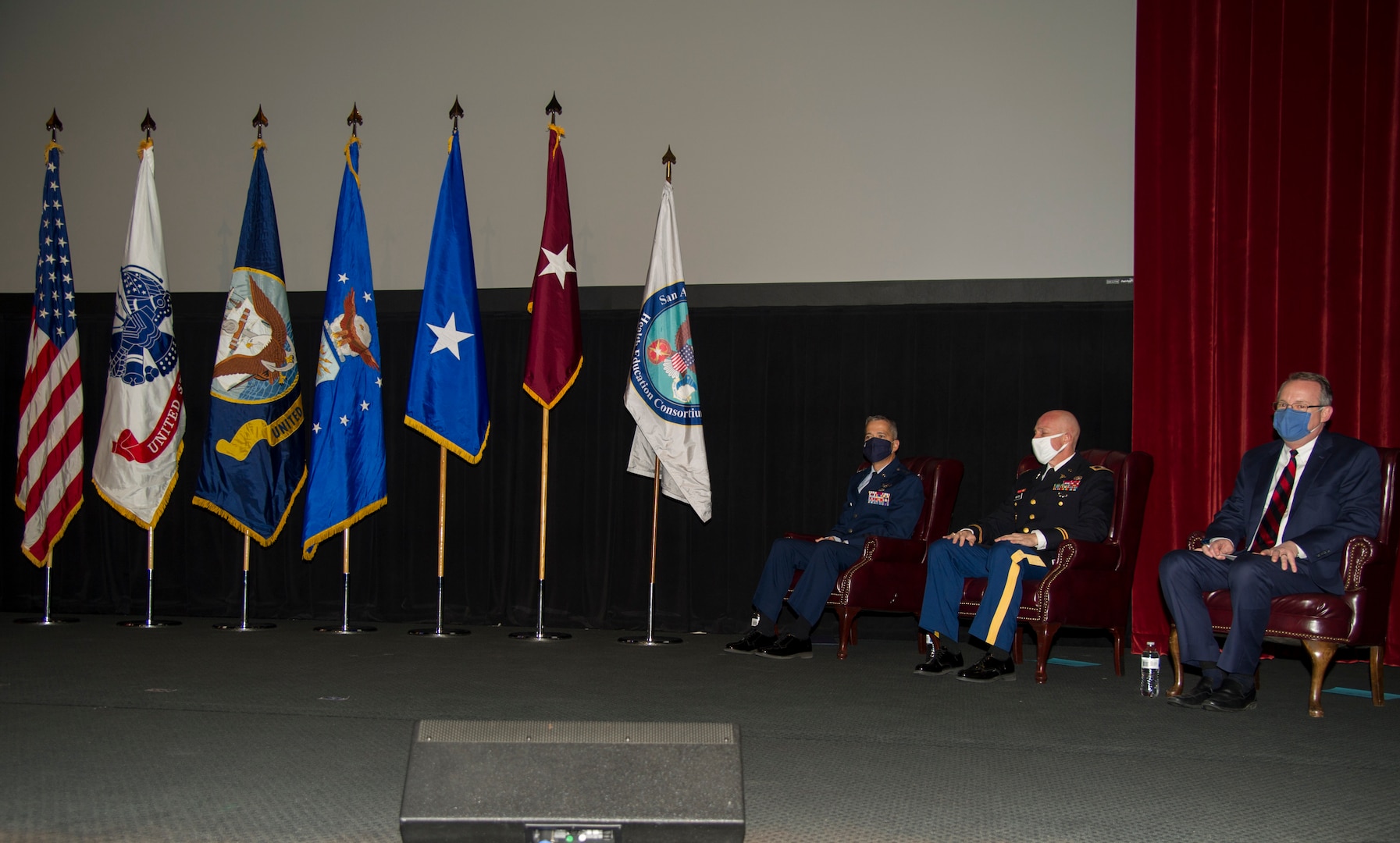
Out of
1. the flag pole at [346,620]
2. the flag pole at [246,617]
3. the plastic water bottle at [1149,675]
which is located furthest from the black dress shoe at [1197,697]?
the flag pole at [246,617]

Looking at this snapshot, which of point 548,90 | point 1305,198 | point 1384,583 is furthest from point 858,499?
point 548,90

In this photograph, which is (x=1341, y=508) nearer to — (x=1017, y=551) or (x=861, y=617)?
(x=1017, y=551)

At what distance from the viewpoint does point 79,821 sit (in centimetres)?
215

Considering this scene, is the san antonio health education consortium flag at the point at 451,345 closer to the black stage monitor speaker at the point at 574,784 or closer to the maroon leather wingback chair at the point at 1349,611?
the maroon leather wingback chair at the point at 1349,611

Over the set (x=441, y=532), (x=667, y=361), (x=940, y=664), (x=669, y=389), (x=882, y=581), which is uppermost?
(x=667, y=361)

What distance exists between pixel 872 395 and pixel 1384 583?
250cm

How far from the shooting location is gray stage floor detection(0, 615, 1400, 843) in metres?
2.22

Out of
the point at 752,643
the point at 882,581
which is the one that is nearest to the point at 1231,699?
the point at 882,581

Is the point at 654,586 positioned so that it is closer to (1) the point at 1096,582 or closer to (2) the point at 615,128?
(1) the point at 1096,582

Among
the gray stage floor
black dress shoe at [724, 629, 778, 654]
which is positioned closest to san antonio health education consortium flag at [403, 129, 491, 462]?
the gray stage floor

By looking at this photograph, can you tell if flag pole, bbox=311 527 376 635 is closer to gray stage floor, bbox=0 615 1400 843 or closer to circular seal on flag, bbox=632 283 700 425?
gray stage floor, bbox=0 615 1400 843

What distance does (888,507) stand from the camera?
4852mm

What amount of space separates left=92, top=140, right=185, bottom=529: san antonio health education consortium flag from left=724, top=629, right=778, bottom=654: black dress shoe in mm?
2934

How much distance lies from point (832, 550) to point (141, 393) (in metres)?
3.49
